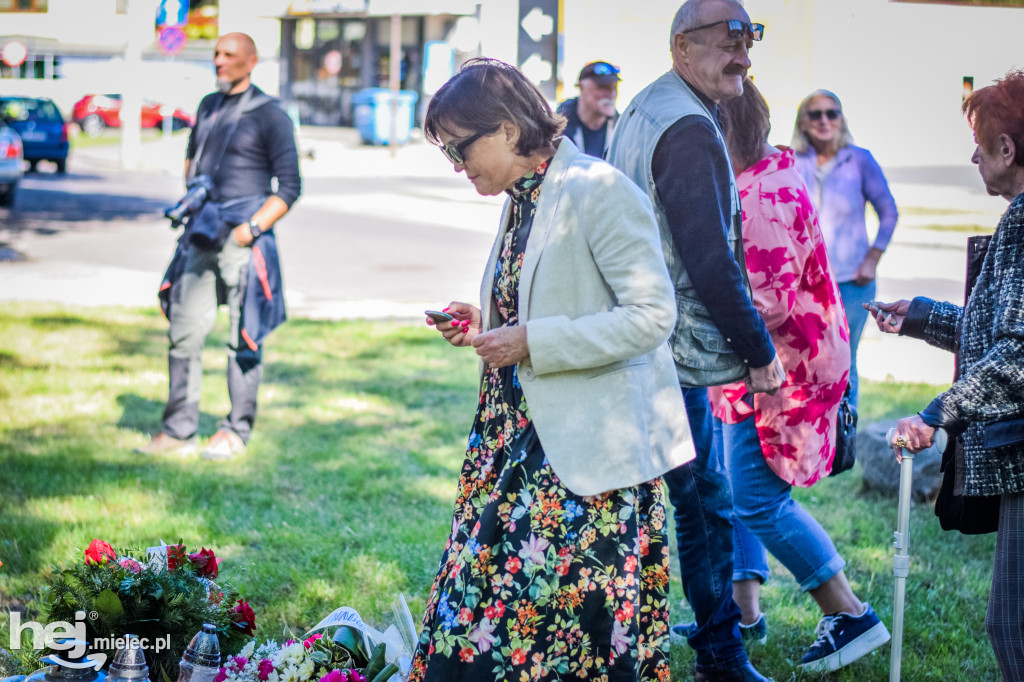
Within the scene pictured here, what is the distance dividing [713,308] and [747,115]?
83 centimetres

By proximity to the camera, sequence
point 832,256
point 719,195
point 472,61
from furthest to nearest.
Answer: point 832,256, point 719,195, point 472,61

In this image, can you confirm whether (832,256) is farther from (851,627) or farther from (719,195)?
(719,195)

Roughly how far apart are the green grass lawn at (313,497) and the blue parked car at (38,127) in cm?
1972

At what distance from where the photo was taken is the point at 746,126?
11.6 ft

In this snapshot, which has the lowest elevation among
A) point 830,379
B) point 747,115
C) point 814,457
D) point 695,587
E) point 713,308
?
point 695,587

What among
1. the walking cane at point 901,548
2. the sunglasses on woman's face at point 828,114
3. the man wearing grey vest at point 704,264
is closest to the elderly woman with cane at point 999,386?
the walking cane at point 901,548

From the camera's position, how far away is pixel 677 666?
3771mm

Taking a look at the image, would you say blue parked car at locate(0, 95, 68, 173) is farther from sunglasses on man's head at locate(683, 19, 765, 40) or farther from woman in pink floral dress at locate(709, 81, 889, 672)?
sunglasses on man's head at locate(683, 19, 765, 40)

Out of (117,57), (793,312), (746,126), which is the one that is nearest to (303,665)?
(793,312)

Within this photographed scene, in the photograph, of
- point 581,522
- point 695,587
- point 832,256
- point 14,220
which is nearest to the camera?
point 581,522

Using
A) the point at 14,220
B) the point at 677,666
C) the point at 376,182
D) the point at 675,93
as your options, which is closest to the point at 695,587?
the point at 677,666

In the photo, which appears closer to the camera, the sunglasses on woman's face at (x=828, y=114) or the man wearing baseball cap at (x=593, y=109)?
the sunglasses on woman's face at (x=828, y=114)

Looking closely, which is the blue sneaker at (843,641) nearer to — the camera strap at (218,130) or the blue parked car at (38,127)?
the camera strap at (218,130)

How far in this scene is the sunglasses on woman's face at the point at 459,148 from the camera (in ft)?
8.82
